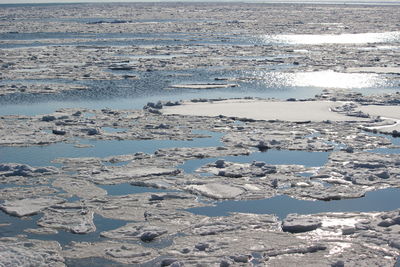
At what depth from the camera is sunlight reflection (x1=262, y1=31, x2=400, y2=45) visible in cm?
2907

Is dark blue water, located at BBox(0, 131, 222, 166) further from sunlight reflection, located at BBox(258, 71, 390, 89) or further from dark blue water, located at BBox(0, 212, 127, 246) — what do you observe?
sunlight reflection, located at BBox(258, 71, 390, 89)

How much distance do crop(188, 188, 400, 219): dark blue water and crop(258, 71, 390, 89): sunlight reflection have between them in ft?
28.0

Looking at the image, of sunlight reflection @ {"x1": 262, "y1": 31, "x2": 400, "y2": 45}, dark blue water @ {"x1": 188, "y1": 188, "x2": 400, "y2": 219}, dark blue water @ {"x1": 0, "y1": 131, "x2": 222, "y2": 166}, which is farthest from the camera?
sunlight reflection @ {"x1": 262, "y1": 31, "x2": 400, "y2": 45}

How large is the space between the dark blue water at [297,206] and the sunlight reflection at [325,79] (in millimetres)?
8546

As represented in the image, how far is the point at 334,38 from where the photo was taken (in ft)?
101

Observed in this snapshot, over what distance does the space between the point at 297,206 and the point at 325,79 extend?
33.8ft

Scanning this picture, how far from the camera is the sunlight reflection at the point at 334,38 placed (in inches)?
1144

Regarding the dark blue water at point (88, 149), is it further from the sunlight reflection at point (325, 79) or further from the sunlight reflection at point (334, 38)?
the sunlight reflection at point (334, 38)

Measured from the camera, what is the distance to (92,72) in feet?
60.5

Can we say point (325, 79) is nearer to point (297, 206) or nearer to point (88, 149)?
point (88, 149)

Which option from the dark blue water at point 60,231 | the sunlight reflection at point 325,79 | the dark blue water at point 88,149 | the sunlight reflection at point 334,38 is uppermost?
the sunlight reflection at point 334,38

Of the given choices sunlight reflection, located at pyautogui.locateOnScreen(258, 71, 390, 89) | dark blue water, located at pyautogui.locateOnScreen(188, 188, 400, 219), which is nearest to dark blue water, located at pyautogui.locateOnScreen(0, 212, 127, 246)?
dark blue water, located at pyautogui.locateOnScreen(188, 188, 400, 219)

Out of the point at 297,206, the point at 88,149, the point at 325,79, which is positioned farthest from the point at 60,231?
the point at 325,79

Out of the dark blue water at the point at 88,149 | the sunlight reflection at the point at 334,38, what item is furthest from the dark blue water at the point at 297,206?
the sunlight reflection at the point at 334,38
